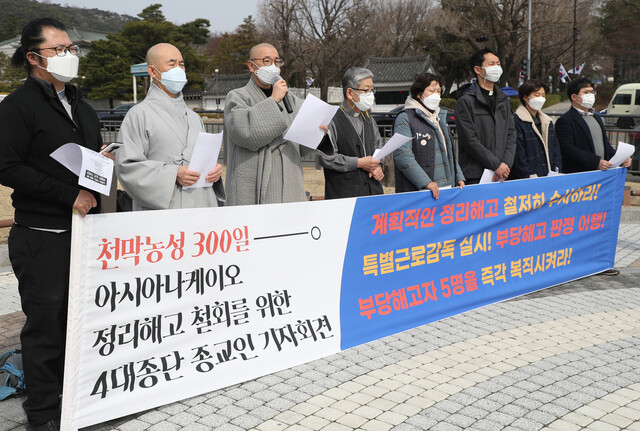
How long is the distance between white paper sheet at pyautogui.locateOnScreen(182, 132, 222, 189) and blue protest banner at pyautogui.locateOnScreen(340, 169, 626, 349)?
111cm

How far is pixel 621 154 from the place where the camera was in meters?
6.44

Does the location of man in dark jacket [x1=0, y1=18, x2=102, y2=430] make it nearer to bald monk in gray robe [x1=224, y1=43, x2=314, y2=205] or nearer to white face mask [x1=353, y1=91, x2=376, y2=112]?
bald monk in gray robe [x1=224, y1=43, x2=314, y2=205]

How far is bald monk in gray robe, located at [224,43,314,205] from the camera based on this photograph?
14.2 feet

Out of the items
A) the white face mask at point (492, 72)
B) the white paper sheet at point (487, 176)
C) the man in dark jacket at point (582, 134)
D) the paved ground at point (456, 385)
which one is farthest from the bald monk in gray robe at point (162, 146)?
the man in dark jacket at point (582, 134)

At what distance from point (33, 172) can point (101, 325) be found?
808mm

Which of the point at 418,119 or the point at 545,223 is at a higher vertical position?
the point at 418,119

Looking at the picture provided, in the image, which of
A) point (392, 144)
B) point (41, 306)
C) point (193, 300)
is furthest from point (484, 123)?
point (41, 306)

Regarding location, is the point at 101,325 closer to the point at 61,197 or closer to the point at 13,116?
the point at 61,197

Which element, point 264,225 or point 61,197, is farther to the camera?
point 264,225

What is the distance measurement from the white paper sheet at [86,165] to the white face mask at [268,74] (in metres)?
1.54

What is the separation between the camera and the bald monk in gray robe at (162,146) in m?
3.65

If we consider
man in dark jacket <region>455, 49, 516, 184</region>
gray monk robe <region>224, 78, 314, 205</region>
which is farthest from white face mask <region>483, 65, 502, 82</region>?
gray monk robe <region>224, 78, 314, 205</region>

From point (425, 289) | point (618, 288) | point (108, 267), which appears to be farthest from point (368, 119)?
point (618, 288)

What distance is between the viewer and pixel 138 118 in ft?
12.3
